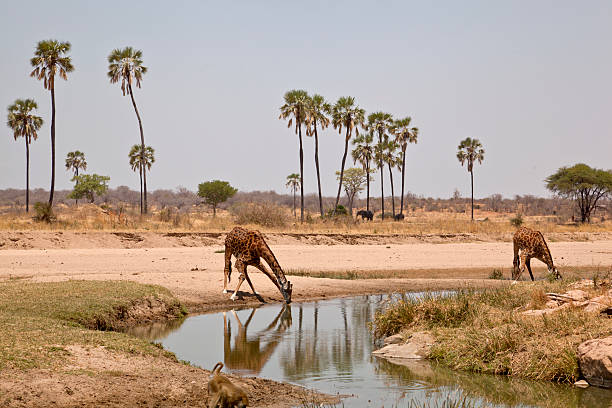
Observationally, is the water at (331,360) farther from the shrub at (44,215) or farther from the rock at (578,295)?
the shrub at (44,215)

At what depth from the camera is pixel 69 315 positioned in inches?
545

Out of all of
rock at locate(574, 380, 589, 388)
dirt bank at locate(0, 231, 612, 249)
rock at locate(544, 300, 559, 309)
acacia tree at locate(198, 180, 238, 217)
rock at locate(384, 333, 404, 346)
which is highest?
acacia tree at locate(198, 180, 238, 217)

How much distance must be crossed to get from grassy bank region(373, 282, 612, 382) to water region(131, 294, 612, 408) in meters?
0.29

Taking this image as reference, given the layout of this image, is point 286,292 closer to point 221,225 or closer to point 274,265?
point 274,265

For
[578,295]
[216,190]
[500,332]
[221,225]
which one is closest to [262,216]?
[221,225]

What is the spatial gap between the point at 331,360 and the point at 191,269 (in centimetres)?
1332

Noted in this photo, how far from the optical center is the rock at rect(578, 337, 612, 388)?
10.0 metres

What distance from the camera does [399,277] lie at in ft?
84.3

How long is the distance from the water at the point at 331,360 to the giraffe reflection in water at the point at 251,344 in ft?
0.06

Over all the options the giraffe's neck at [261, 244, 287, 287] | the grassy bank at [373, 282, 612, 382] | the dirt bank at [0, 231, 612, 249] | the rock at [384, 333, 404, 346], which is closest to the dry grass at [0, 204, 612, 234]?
the dirt bank at [0, 231, 612, 249]

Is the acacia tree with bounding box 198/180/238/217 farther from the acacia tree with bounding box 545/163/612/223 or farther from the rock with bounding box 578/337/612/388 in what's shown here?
the rock with bounding box 578/337/612/388

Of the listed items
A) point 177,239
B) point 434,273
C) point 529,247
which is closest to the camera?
point 529,247

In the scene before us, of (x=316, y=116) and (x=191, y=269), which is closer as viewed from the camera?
(x=191, y=269)

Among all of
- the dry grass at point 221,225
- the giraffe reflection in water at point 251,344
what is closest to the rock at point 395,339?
the giraffe reflection in water at point 251,344
